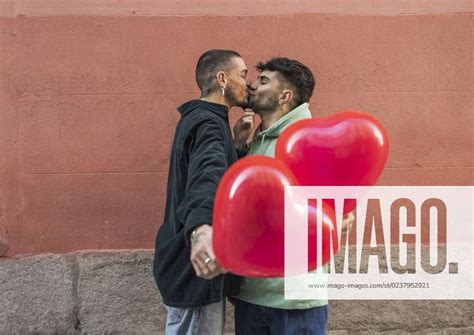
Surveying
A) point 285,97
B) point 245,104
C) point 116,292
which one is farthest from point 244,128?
point 116,292

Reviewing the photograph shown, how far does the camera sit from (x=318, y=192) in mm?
1834

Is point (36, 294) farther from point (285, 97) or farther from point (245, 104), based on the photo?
point (285, 97)

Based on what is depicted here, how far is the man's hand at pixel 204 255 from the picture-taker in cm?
165

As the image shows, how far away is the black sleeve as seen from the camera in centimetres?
175

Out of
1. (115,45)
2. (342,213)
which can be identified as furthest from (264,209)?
(115,45)

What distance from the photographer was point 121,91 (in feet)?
10.7

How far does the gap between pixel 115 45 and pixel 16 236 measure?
4.34 feet

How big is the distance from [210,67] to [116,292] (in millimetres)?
1609

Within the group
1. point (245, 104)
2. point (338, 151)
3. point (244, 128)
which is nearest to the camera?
point (338, 151)

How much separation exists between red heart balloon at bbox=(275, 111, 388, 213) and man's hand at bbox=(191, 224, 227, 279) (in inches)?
15.4

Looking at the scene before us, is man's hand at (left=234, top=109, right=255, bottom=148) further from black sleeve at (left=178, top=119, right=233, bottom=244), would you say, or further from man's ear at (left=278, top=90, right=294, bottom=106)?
black sleeve at (left=178, top=119, right=233, bottom=244)

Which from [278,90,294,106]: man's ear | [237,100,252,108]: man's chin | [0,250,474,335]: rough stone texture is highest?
[278,90,294,106]: man's ear

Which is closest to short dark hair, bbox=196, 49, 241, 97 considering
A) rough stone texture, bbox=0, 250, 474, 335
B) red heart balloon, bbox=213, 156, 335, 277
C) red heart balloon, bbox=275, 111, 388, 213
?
red heart balloon, bbox=275, 111, 388, 213

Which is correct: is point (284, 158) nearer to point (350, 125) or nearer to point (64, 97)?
point (350, 125)
